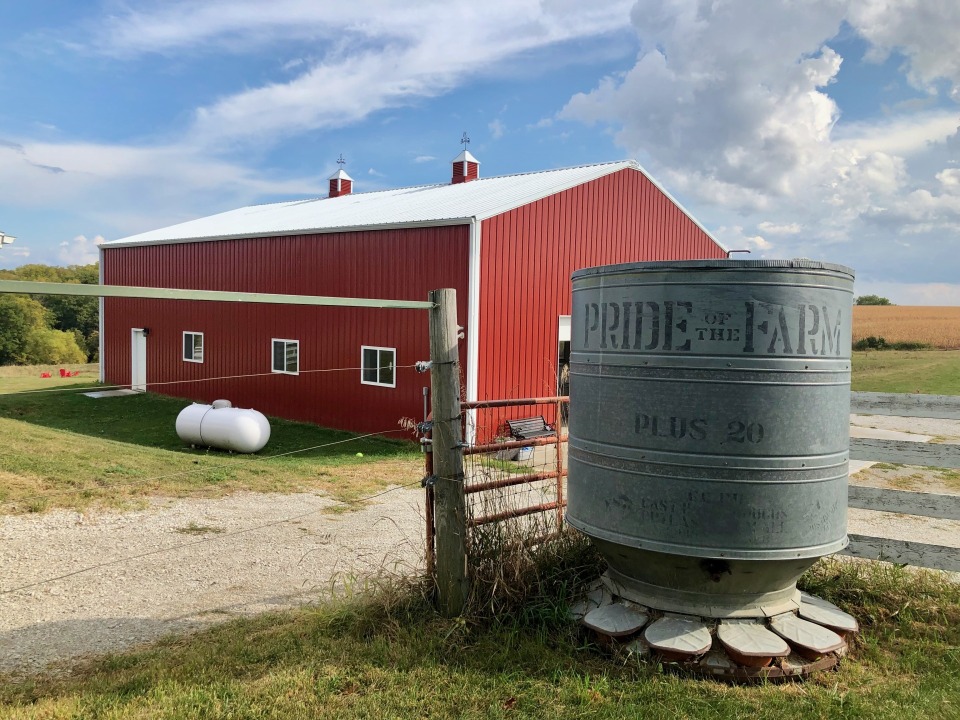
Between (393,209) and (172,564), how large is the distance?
12.6 m

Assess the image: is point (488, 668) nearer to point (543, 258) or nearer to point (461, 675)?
point (461, 675)

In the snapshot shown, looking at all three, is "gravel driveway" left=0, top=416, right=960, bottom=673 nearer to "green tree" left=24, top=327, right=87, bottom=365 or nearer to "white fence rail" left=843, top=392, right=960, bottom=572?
"white fence rail" left=843, top=392, right=960, bottom=572

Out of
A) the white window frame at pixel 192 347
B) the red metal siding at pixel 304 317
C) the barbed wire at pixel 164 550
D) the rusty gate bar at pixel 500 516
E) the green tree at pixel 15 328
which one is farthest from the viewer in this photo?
the green tree at pixel 15 328

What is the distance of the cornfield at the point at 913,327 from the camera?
3234 centimetres

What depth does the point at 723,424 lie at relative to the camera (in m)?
3.79

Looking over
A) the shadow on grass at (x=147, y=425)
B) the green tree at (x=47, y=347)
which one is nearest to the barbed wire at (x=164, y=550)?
the shadow on grass at (x=147, y=425)

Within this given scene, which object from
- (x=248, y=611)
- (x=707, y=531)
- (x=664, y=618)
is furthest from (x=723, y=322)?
(x=248, y=611)

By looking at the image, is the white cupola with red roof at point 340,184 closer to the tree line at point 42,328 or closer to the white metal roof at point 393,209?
the white metal roof at point 393,209

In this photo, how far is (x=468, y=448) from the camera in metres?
4.90

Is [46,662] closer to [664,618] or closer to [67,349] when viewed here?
[664,618]

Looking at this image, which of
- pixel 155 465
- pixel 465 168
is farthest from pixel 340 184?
pixel 155 465

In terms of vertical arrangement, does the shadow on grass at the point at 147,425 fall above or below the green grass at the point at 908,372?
below

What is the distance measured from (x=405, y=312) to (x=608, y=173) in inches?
220

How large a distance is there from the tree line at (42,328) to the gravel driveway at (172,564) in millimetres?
34389
